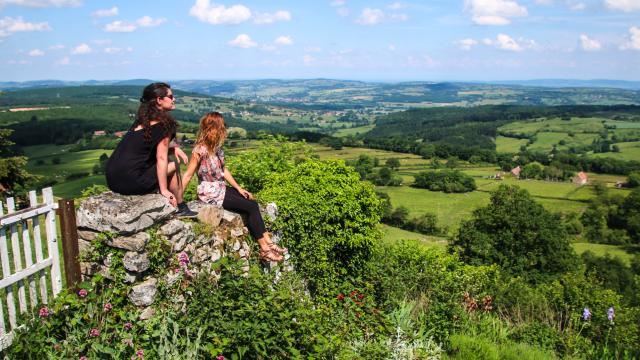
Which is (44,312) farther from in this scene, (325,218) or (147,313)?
(325,218)

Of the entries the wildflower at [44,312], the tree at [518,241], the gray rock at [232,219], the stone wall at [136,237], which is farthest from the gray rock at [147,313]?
the tree at [518,241]

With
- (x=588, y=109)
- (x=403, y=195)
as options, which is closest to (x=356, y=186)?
(x=403, y=195)

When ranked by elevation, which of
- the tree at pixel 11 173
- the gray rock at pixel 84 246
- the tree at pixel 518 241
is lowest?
the tree at pixel 518 241

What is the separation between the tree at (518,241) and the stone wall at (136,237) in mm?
30784

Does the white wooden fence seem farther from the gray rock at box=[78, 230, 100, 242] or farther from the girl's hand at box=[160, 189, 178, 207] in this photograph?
the girl's hand at box=[160, 189, 178, 207]

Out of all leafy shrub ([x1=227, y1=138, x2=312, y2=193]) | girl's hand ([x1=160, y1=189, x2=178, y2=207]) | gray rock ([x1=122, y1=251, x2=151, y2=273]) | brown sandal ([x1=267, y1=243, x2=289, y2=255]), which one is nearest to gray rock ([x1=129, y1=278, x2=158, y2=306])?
gray rock ([x1=122, y1=251, x2=151, y2=273])

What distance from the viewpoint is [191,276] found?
544cm

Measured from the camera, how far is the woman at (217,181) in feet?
22.4

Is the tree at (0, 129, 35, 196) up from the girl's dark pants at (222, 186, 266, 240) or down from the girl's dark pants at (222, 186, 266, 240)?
down

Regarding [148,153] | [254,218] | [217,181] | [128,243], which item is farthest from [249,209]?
[128,243]

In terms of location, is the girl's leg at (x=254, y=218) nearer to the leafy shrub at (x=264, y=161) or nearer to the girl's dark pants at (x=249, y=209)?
the girl's dark pants at (x=249, y=209)

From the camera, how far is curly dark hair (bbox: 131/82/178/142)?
5.89m

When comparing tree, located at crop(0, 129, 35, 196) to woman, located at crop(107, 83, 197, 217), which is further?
tree, located at crop(0, 129, 35, 196)

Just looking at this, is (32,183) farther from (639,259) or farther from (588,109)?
(588,109)
